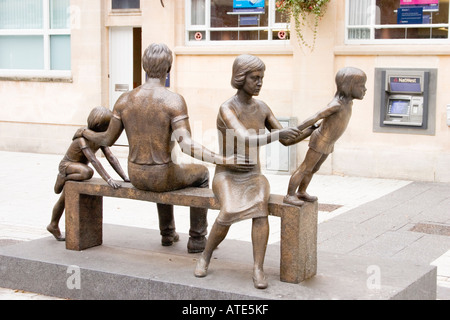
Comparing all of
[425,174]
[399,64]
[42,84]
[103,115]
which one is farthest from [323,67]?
[103,115]

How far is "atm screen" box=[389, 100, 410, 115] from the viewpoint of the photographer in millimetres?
12359

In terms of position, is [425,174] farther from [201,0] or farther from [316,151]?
[316,151]

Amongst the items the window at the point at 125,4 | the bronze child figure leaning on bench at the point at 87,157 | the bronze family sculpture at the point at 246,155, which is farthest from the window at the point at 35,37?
the bronze family sculpture at the point at 246,155

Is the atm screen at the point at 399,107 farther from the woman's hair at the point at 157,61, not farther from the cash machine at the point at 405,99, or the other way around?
the woman's hair at the point at 157,61

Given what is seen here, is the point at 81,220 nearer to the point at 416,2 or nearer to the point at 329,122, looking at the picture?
the point at 329,122

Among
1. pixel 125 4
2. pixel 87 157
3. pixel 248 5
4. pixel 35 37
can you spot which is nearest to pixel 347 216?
pixel 87 157

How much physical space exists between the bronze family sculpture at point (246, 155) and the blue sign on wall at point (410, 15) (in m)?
7.66

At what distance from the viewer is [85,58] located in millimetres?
15531

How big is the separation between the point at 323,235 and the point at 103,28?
8555mm

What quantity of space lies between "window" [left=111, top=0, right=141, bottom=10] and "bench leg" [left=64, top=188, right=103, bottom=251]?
947cm

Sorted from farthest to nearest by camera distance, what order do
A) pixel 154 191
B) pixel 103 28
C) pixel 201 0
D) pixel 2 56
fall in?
pixel 2 56
pixel 103 28
pixel 201 0
pixel 154 191

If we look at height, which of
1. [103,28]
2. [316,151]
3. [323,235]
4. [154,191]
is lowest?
[323,235]

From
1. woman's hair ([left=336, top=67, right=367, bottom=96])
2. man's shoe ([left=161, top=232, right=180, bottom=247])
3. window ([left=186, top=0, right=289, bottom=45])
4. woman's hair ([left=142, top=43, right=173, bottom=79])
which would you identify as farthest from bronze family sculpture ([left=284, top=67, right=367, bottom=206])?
window ([left=186, top=0, right=289, bottom=45])

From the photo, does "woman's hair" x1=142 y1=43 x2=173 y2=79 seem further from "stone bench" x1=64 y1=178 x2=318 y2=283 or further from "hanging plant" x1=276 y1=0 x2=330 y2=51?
"hanging plant" x1=276 y1=0 x2=330 y2=51
